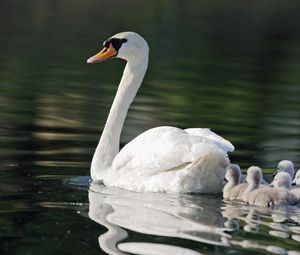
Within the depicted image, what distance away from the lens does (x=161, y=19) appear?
5088 cm

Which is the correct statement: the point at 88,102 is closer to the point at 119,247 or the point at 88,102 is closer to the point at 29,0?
the point at 119,247

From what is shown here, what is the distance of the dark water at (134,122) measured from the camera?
1029 cm

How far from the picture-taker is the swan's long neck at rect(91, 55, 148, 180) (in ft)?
44.8

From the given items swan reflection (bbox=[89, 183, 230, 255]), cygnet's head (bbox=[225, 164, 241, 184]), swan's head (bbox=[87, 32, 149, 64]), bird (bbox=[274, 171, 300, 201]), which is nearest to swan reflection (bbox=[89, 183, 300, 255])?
swan reflection (bbox=[89, 183, 230, 255])

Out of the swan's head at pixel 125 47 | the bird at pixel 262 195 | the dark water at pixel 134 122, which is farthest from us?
→ the swan's head at pixel 125 47

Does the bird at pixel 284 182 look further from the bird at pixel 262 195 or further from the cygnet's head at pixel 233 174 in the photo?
the cygnet's head at pixel 233 174

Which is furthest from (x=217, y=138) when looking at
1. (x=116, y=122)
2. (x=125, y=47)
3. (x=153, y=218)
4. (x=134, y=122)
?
(x=134, y=122)

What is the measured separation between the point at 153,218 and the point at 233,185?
1.50 metres

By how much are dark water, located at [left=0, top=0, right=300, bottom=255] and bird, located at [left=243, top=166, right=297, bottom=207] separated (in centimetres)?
16

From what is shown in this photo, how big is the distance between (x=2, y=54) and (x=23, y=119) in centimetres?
1354

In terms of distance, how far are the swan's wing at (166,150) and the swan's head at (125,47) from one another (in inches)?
61.6

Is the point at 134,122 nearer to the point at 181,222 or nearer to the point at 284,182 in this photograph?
the point at 284,182

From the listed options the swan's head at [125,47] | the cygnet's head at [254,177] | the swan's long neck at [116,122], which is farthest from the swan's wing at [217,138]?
the swan's head at [125,47]

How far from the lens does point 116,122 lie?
14125 millimetres
